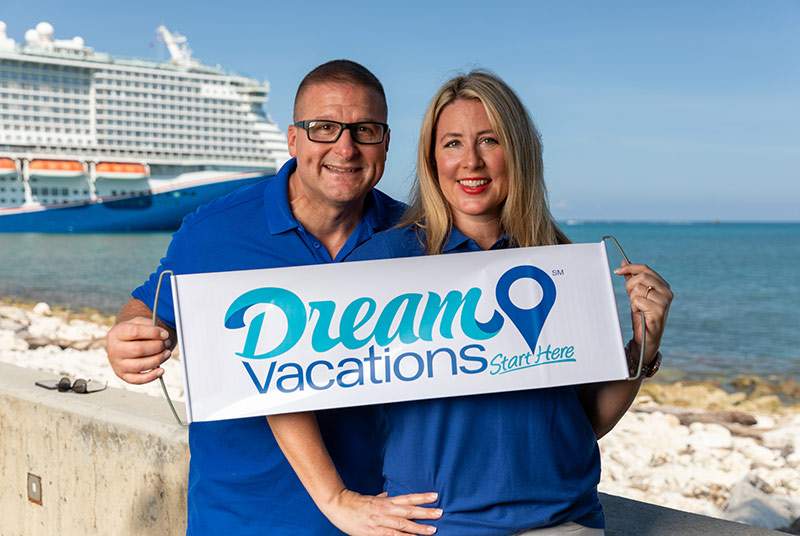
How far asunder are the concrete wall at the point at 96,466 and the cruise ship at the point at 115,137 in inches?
1930

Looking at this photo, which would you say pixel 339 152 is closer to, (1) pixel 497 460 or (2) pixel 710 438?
(1) pixel 497 460

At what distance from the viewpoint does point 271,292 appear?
1705mm

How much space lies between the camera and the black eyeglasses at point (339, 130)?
193 centimetres

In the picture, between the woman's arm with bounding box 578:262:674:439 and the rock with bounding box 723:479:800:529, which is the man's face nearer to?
the woman's arm with bounding box 578:262:674:439

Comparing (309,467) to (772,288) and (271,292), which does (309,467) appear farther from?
(772,288)

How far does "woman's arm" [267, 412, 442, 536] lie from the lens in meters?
1.51

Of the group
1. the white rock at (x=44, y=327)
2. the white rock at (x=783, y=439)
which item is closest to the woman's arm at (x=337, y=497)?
the white rock at (x=783, y=439)

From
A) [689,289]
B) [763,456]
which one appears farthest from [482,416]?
[689,289]

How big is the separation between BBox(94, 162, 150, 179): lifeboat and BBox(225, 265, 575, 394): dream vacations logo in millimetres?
51332

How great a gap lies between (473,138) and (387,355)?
454 millimetres

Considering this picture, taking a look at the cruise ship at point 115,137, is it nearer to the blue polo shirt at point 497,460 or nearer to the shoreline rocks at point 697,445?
the shoreline rocks at point 697,445

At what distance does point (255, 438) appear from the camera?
74.9 inches

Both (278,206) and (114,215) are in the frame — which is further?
(114,215)

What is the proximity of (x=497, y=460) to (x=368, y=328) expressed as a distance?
1.24ft
